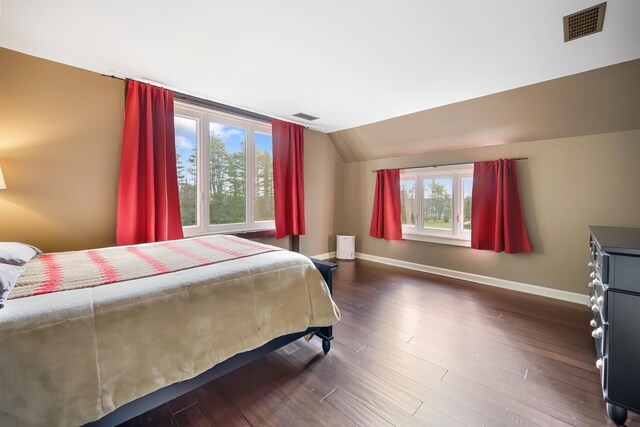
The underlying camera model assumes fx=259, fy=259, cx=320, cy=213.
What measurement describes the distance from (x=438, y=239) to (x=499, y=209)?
0.96 m

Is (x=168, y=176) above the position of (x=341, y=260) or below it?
above

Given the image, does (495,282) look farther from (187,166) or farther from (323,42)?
(187,166)

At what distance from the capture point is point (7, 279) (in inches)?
47.4

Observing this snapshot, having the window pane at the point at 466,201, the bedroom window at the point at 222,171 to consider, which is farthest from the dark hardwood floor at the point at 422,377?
the bedroom window at the point at 222,171

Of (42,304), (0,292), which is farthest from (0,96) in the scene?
(42,304)

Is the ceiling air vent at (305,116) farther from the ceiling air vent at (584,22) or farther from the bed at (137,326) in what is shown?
the ceiling air vent at (584,22)

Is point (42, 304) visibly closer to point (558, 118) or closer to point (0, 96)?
point (0, 96)

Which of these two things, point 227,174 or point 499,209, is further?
point 227,174

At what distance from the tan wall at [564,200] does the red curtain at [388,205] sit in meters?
0.91

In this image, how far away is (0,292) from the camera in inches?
41.6

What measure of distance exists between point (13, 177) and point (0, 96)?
65 cm

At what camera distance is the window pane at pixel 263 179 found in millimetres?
3867

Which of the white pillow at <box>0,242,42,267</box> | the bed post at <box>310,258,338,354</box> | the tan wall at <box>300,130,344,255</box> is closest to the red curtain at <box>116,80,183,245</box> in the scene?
the white pillow at <box>0,242,42,267</box>

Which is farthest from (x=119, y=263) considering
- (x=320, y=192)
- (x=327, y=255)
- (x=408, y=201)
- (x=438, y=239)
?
(x=408, y=201)
